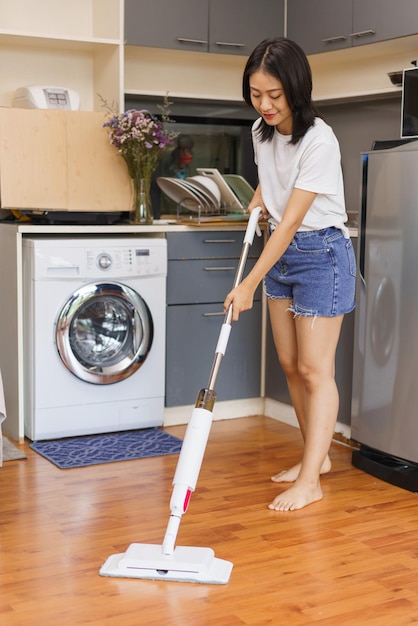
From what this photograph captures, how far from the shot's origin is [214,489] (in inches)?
121

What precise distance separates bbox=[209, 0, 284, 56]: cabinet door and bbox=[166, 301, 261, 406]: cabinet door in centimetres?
115

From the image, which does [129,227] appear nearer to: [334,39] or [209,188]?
[209,188]

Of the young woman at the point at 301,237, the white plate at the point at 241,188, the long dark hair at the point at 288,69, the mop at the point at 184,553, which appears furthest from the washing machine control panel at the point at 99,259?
the mop at the point at 184,553

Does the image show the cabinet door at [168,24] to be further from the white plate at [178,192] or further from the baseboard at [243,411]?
the baseboard at [243,411]

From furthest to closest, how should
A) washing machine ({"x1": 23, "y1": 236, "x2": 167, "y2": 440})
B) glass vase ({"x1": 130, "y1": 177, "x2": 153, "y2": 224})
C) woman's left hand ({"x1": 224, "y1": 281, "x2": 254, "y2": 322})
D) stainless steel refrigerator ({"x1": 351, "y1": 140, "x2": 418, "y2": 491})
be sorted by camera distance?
glass vase ({"x1": 130, "y1": 177, "x2": 153, "y2": 224}), washing machine ({"x1": 23, "y1": 236, "x2": 167, "y2": 440}), stainless steel refrigerator ({"x1": 351, "y1": 140, "x2": 418, "y2": 491}), woman's left hand ({"x1": 224, "y1": 281, "x2": 254, "y2": 322})

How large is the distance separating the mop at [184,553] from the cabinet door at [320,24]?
1.96 m

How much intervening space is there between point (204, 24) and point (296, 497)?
2.14 metres

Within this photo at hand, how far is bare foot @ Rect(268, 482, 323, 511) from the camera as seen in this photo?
9.38ft

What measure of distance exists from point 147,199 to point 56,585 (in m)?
1.88

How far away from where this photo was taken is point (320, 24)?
12.8 feet

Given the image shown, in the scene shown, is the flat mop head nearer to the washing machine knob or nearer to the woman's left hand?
the woman's left hand

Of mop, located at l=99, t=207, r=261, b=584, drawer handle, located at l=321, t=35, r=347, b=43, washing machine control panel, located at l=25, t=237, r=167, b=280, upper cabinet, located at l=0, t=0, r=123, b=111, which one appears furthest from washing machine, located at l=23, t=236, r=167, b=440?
mop, located at l=99, t=207, r=261, b=584

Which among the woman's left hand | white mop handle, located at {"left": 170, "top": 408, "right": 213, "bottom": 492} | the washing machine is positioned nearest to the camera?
white mop handle, located at {"left": 170, "top": 408, "right": 213, "bottom": 492}

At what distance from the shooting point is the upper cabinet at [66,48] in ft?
12.4
